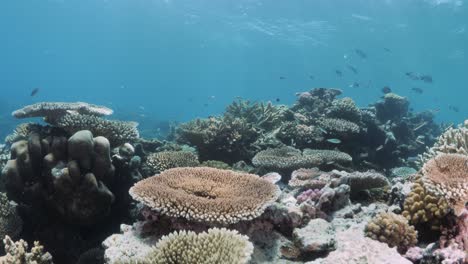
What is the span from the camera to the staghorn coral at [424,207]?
445 cm

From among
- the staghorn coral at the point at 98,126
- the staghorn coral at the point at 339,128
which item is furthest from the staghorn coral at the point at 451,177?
the staghorn coral at the point at 339,128

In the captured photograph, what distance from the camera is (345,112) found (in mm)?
13578

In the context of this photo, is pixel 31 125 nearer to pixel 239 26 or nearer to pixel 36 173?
pixel 36 173

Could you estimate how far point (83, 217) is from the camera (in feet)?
23.8

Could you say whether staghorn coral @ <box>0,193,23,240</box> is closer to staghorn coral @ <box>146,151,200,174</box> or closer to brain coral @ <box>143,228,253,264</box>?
staghorn coral @ <box>146,151,200,174</box>

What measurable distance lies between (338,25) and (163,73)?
5424 inches

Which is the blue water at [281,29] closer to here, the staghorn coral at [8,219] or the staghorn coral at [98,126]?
the staghorn coral at [98,126]

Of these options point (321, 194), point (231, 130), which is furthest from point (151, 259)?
point (231, 130)

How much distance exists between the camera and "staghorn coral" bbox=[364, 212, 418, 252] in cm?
438

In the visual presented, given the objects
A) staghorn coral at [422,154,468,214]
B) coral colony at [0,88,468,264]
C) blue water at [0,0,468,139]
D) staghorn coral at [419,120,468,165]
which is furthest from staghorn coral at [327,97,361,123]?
blue water at [0,0,468,139]

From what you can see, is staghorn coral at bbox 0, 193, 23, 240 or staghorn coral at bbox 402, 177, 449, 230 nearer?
staghorn coral at bbox 402, 177, 449, 230

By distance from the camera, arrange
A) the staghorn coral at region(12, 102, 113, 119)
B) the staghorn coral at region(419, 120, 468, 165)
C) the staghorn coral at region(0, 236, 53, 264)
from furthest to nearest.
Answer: the staghorn coral at region(12, 102, 113, 119) → the staghorn coral at region(419, 120, 468, 165) → the staghorn coral at region(0, 236, 53, 264)

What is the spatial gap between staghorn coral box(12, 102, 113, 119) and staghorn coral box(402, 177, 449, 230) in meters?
6.55

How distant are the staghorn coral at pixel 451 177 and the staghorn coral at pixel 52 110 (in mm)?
6798
